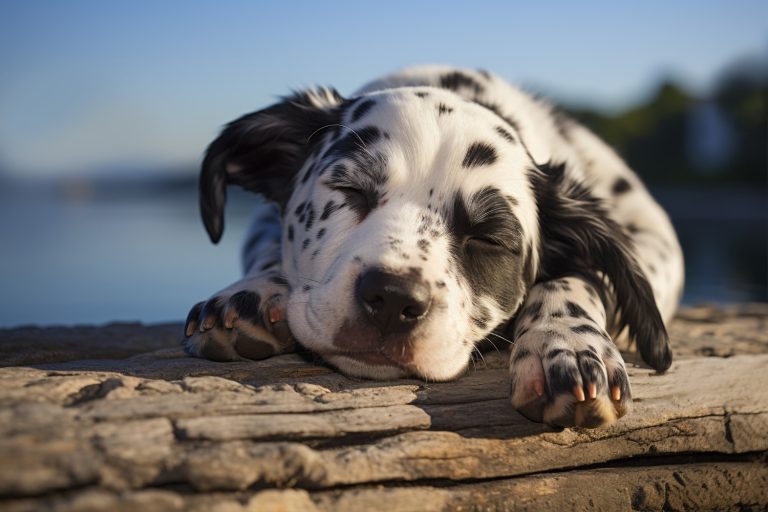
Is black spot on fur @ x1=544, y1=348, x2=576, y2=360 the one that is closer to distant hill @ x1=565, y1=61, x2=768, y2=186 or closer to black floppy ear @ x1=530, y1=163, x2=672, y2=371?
black floppy ear @ x1=530, y1=163, x2=672, y2=371

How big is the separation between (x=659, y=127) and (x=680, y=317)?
5121 cm

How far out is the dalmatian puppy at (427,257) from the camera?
9.43 ft

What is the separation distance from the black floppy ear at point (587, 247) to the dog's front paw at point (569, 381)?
67cm

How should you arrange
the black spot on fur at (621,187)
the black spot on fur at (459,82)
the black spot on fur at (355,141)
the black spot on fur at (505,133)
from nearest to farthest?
1. the black spot on fur at (355,141)
2. the black spot on fur at (505,133)
3. the black spot on fur at (459,82)
4. the black spot on fur at (621,187)

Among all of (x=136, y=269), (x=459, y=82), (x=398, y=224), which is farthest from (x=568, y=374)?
(x=136, y=269)

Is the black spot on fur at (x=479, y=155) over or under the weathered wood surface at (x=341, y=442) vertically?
over

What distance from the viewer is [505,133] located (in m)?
3.82

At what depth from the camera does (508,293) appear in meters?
3.41

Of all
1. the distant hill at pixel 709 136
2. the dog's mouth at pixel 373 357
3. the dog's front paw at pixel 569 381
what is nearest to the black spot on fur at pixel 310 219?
the dog's mouth at pixel 373 357

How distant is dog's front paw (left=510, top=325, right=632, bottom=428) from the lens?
269 cm

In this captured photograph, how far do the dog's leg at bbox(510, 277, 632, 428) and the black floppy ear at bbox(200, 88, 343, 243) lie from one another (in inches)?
60.4

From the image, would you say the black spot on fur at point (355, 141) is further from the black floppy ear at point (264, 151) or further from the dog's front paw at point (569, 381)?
the dog's front paw at point (569, 381)

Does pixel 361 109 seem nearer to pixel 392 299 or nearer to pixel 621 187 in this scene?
pixel 392 299

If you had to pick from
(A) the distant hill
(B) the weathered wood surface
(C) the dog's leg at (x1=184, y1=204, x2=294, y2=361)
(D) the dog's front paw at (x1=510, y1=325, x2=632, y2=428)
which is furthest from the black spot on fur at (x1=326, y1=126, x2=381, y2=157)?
(A) the distant hill
